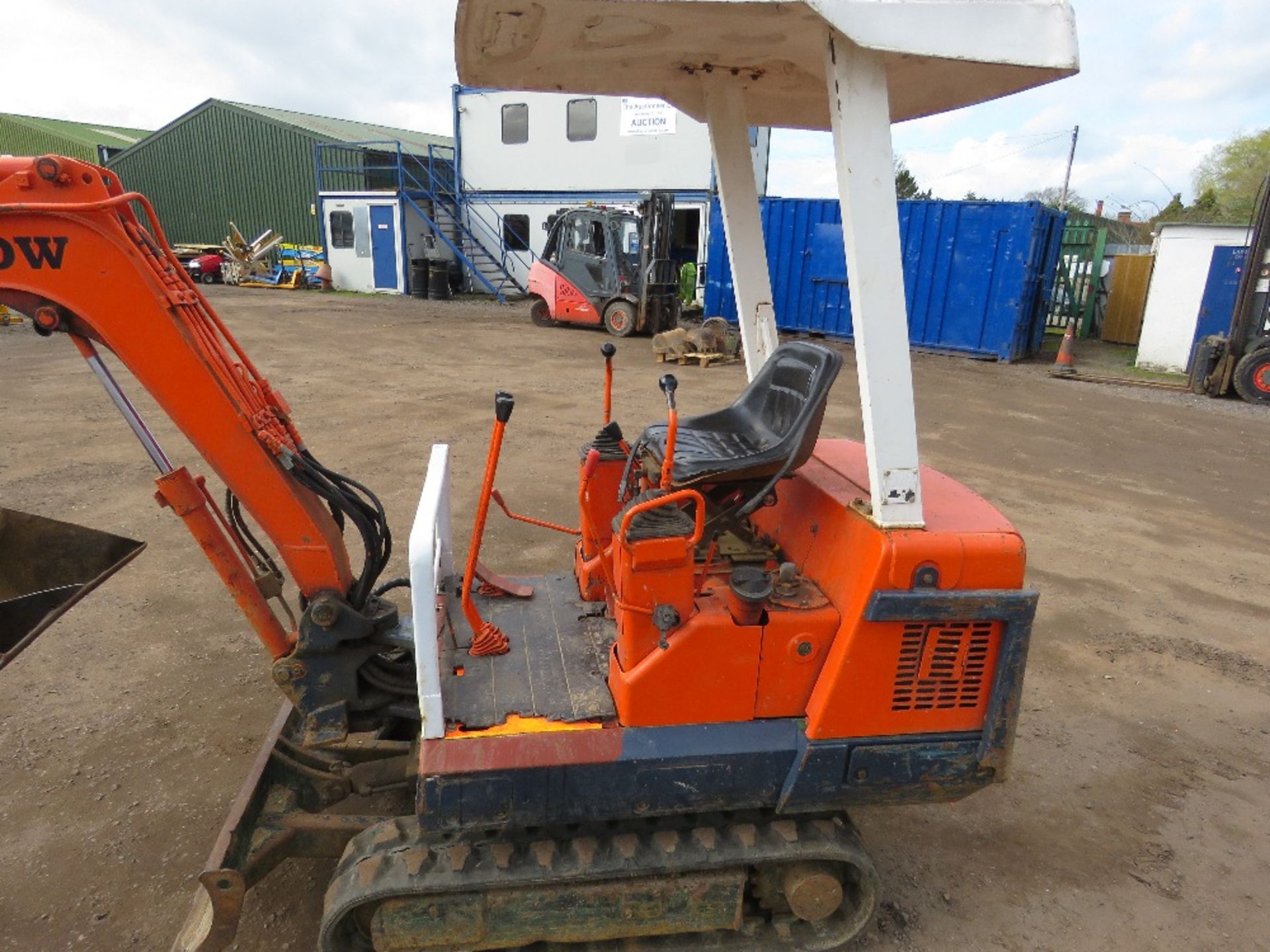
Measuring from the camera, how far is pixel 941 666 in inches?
91.0

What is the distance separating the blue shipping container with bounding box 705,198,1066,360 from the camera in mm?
13172

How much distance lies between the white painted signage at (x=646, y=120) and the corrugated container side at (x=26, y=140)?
2678cm

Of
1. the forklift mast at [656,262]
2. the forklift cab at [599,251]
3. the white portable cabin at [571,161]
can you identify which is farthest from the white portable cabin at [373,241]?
the forklift mast at [656,262]

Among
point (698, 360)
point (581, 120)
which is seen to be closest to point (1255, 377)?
point (698, 360)

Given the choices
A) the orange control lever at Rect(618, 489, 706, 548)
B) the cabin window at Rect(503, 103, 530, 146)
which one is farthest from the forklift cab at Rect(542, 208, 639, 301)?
the orange control lever at Rect(618, 489, 706, 548)

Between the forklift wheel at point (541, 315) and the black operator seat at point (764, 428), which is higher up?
the black operator seat at point (764, 428)

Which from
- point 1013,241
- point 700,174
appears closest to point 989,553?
point 1013,241

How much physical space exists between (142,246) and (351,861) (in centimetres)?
186

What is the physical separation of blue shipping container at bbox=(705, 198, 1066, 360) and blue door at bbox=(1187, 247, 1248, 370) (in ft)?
7.91

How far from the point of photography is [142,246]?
7.55 ft

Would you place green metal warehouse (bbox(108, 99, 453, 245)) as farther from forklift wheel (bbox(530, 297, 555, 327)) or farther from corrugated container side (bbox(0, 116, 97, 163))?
forklift wheel (bbox(530, 297, 555, 327))

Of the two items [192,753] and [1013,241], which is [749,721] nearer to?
[192,753]

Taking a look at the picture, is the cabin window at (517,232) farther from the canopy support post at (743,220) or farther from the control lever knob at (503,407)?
the control lever knob at (503,407)

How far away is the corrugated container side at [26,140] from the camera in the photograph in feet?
110
